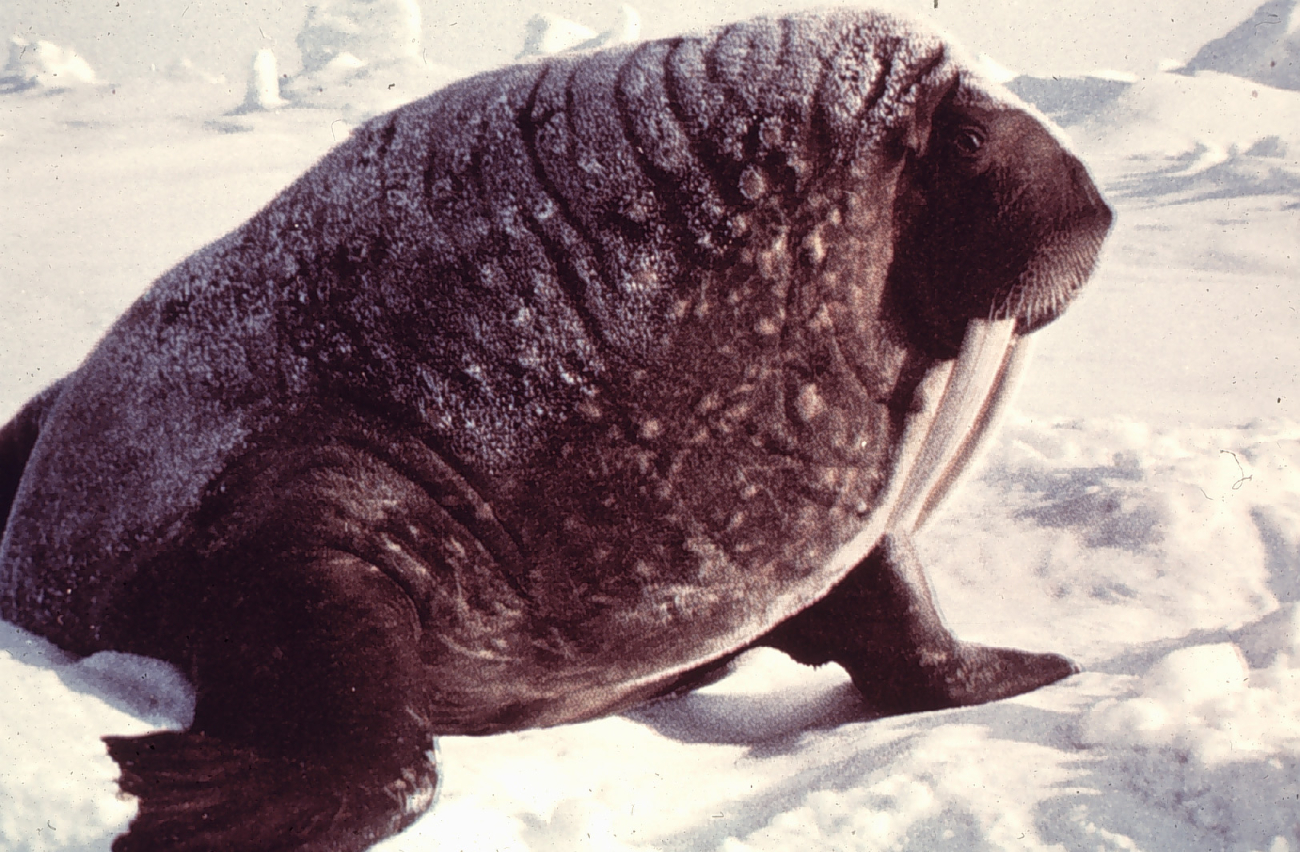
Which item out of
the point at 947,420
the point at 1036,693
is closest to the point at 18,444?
the point at 947,420

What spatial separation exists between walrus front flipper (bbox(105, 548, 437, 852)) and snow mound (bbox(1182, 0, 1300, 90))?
14.4m

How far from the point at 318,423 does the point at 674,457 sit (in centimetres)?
56

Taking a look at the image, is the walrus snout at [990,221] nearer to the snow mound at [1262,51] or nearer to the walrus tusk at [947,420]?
the walrus tusk at [947,420]

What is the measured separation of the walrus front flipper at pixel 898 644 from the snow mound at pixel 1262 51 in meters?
13.3

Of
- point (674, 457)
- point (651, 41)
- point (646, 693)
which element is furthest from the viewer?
point (646, 693)

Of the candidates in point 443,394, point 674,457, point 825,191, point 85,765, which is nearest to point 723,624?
point 674,457

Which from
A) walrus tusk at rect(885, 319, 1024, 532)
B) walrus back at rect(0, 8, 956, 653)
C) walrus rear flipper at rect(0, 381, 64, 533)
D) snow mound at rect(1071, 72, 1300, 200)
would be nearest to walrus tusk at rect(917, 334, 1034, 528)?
walrus tusk at rect(885, 319, 1024, 532)

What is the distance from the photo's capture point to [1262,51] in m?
14.7

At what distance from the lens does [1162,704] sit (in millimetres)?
1678

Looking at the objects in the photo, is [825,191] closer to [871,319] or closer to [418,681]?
[871,319]

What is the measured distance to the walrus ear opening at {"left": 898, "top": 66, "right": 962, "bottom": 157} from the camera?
1.38 m

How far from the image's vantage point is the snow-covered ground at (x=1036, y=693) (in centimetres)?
139

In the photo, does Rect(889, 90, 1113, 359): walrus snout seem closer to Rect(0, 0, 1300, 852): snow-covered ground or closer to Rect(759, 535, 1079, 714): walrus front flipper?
Rect(0, 0, 1300, 852): snow-covered ground

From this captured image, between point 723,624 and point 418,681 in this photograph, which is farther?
point 723,624
